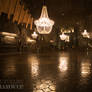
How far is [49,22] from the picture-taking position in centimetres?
631

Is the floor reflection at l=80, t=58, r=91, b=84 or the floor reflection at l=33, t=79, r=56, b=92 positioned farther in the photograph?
the floor reflection at l=80, t=58, r=91, b=84

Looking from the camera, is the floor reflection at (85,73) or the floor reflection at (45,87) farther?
the floor reflection at (85,73)

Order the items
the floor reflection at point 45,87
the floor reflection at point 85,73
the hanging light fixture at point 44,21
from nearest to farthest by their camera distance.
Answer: the floor reflection at point 45,87 → the floor reflection at point 85,73 → the hanging light fixture at point 44,21

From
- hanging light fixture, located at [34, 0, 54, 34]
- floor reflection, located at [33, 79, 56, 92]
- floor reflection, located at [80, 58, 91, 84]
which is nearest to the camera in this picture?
floor reflection, located at [33, 79, 56, 92]

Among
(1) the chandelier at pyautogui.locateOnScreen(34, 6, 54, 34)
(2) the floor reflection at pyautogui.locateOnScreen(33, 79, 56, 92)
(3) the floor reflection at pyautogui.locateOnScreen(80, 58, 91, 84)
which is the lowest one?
(2) the floor reflection at pyautogui.locateOnScreen(33, 79, 56, 92)

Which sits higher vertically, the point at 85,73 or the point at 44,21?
the point at 44,21

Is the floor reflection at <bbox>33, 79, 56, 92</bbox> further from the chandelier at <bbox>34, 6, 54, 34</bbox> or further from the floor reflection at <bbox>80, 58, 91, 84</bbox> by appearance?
the chandelier at <bbox>34, 6, 54, 34</bbox>

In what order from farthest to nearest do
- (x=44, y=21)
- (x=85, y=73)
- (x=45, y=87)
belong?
1. (x=44, y=21)
2. (x=85, y=73)
3. (x=45, y=87)

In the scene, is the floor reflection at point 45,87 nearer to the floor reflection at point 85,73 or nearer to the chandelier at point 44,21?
the floor reflection at point 85,73

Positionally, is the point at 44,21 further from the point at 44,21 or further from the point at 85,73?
the point at 85,73

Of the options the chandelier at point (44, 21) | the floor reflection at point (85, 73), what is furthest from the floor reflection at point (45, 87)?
the chandelier at point (44, 21)

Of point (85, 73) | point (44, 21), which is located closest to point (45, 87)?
point (85, 73)

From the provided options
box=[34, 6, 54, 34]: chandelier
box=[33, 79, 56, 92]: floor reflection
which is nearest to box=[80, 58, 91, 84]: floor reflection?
box=[33, 79, 56, 92]: floor reflection

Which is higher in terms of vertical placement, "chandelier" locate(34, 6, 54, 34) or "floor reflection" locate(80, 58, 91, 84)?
"chandelier" locate(34, 6, 54, 34)
